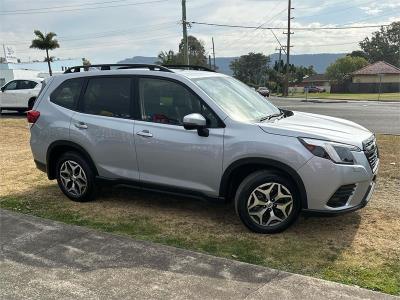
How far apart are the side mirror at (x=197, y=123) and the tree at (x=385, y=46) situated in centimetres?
10926

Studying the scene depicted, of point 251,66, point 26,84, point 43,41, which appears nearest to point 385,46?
point 251,66

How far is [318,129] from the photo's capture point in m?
4.82

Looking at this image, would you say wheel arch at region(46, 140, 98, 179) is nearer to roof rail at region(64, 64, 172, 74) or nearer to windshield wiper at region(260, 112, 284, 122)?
roof rail at region(64, 64, 172, 74)

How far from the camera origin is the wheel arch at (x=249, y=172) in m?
4.62

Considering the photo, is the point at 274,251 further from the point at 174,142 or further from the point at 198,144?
the point at 174,142

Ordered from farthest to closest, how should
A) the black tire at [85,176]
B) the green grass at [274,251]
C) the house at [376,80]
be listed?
the house at [376,80]
the black tire at [85,176]
the green grass at [274,251]

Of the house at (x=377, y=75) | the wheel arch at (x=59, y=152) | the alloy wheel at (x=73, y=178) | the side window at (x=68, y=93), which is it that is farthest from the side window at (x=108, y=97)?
the house at (x=377, y=75)

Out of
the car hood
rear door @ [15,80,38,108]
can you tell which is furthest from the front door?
rear door @ [15,80,38,108]

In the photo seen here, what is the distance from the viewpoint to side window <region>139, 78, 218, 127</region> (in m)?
5.18

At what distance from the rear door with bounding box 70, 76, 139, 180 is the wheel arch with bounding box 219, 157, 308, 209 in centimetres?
119

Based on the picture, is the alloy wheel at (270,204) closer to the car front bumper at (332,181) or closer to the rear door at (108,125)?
the car front bumper at (332,181)

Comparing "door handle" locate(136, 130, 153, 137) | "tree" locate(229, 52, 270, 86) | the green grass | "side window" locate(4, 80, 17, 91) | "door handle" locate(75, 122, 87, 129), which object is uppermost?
"tree" locate(229, 52, 270, 86)

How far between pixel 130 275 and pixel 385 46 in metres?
114

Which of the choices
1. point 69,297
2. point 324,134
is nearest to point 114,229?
point 69,297
